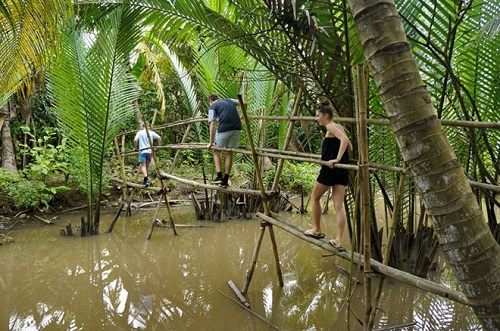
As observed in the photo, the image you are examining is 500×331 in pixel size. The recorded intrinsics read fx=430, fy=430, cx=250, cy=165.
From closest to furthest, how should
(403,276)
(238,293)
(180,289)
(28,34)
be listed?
(403,276) < (28,34) < (238,293) < (180,289)

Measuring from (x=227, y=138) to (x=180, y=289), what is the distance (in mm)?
1886

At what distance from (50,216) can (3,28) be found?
15.3 ft

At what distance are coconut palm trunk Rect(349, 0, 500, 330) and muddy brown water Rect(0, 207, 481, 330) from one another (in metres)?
1.52

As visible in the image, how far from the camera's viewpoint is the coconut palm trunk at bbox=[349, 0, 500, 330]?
1.28 metres

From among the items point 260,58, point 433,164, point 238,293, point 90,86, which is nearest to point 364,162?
point 433,164

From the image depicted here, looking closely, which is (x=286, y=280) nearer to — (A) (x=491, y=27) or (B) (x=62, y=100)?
(A) (x=491, y=27)

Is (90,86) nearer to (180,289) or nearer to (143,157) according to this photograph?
(143,157)

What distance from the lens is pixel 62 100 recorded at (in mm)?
5988

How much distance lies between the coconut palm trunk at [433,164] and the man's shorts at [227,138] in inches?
156

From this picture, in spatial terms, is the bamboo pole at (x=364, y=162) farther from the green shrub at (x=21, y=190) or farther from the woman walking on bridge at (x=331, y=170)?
the green shrub at (x=21, y=190)

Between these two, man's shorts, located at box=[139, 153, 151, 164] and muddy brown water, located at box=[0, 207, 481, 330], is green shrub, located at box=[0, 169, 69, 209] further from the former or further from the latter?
man's shorts, located at box=[139, 153, 151, 164]

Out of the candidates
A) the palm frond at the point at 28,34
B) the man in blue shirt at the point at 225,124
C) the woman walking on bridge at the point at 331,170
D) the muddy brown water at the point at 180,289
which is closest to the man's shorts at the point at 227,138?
the man in blue shirt at the point at 225,124

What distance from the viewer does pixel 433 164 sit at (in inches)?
51.4

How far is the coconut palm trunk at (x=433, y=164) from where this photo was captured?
4.19 feet
